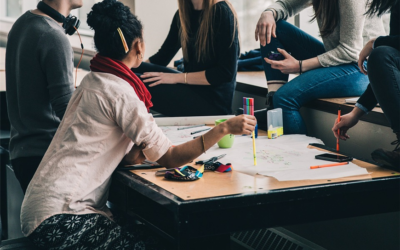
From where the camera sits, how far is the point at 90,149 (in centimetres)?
135

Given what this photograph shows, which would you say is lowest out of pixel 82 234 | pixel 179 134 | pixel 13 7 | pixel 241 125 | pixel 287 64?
pixel 82 234

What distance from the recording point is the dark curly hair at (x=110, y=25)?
137 cm

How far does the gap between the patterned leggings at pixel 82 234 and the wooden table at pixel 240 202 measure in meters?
0.07

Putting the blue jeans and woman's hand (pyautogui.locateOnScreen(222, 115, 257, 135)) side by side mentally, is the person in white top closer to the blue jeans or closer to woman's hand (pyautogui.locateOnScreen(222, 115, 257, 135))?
woman's hand (pyautogui.locateOnScreen(222, 115, 257, 135))

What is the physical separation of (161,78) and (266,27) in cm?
57

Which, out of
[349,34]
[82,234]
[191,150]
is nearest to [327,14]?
[349,34]

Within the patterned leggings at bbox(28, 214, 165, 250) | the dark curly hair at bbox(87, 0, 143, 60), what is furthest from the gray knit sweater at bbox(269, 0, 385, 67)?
the patterned leggings at bbox(28, 214, 165, 250)

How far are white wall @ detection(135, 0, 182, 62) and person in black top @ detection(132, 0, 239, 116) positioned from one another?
1424 millimetres

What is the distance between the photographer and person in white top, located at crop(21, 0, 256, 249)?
1.29 metres

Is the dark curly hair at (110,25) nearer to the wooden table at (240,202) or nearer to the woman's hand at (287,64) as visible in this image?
the wooden table at (240,202)

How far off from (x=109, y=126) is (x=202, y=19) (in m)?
1.09

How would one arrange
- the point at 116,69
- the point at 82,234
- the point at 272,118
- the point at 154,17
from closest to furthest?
1. the point at 82,234
2. the point at 116,69
3. the point at 272,118
4. the point at 154,17

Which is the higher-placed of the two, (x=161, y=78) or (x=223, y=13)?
(x=223, y=13)

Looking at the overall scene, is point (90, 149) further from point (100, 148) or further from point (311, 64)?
point (311, 64)
